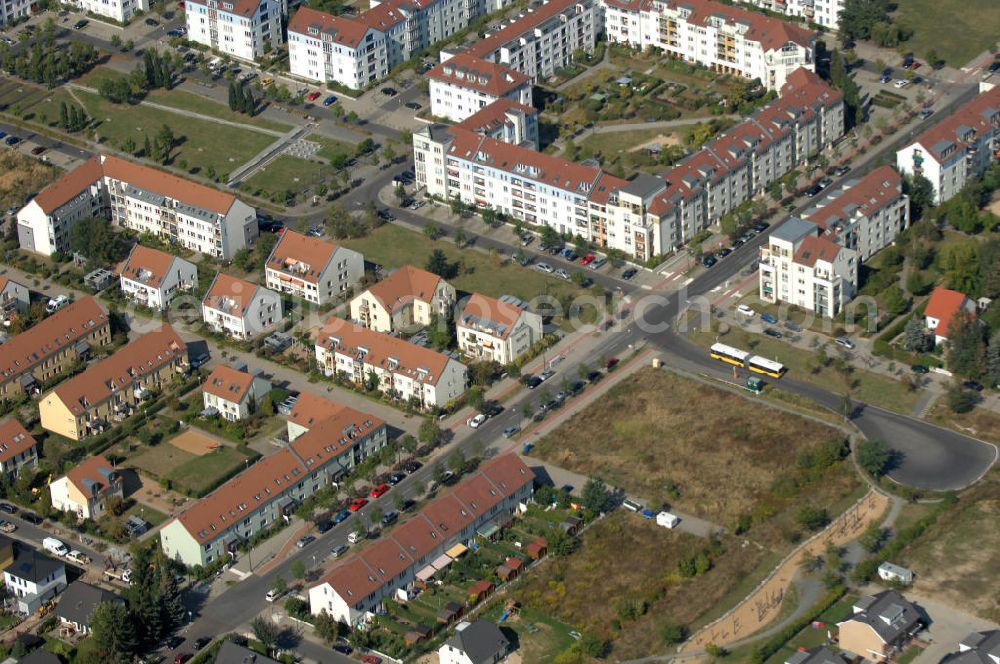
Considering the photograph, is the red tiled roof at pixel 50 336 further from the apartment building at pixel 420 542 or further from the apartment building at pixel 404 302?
the apartment building at pixel 420 542

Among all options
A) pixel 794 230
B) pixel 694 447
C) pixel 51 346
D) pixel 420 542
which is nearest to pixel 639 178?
pixel 794 230

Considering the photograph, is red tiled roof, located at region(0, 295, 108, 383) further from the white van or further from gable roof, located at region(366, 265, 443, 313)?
gable roof, located at region(366, 265, 443, 313)

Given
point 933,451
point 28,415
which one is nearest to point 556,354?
point 933,451

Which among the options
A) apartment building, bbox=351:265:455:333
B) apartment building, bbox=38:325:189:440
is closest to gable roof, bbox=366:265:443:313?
apartment building, bbox=351:265:455:333

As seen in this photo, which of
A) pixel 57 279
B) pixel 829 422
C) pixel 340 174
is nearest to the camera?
pixel 829 422

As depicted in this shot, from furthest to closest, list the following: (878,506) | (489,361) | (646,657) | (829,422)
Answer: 1. (489,361)
2. (829,422)
3. (878,506)
4. (646,657)

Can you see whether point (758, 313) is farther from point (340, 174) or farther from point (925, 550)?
point (340, 174)

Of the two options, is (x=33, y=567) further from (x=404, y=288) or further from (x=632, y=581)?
(x=404, y=288)
